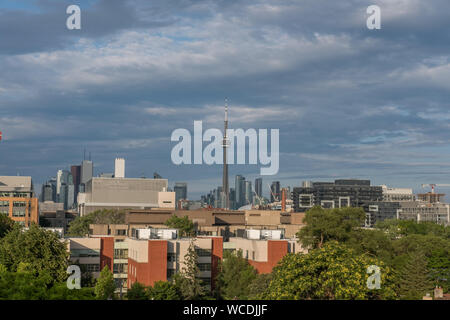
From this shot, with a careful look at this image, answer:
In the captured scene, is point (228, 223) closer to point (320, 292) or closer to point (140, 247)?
point (140, 247)

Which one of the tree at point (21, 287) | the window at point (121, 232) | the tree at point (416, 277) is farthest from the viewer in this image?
the window at point (121, 232)

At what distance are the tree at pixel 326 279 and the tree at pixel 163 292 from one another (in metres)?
24.5

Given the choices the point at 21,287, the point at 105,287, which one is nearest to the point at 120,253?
the point at 105,287

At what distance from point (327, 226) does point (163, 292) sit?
28983 millimetres

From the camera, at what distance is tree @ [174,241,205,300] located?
2830 inches

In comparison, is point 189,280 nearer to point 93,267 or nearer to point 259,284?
point 259,284

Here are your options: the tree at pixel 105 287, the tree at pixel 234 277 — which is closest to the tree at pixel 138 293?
the tree at pixel 105 287

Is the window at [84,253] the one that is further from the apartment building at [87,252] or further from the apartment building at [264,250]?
the apartment building at [264,250]

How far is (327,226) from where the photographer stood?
84.4m

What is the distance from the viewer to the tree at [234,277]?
254 ft

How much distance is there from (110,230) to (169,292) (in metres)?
73.3
